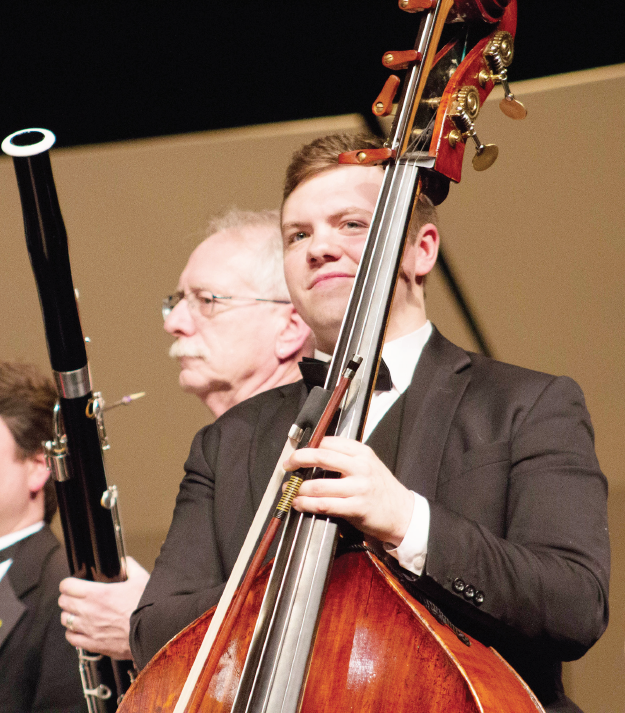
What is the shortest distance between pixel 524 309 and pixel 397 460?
94 centimetres

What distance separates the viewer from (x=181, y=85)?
7.88 ft

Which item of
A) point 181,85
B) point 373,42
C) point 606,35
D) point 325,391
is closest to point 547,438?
point 325,391

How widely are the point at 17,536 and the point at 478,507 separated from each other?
1.65 meters

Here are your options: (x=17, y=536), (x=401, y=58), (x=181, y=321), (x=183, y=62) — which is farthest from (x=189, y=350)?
(x=401, y=58)

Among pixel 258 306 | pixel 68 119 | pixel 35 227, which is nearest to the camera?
pixel 35 227

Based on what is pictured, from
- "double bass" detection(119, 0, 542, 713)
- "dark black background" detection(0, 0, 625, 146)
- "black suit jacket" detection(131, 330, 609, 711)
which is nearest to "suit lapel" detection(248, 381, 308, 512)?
"black suit jacket" detection(131, 330, 609, 711)

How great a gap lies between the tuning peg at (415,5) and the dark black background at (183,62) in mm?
939

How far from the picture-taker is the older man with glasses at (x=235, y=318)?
2.31m

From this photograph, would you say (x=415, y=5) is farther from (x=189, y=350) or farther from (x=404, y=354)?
(x=189, y=350)

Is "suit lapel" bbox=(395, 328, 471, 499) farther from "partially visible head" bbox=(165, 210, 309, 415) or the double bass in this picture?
"partially visible head" bbox=(165, 210, 309, 415)

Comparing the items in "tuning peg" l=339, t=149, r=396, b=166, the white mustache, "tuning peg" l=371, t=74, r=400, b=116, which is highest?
the white mustache

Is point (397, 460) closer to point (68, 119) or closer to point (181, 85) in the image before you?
point (181, 85)

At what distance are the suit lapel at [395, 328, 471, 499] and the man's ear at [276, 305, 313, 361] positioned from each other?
91 centimetres

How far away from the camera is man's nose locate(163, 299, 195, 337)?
7.86 feet
